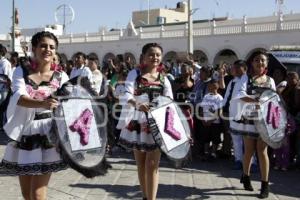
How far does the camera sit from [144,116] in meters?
4.98

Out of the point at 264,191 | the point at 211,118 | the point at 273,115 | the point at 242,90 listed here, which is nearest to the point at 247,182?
the point at 264,191

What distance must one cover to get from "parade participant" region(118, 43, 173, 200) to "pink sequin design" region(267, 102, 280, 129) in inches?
55.6

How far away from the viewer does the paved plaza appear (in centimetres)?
583

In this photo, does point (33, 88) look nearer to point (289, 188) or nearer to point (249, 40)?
point (289, 188)

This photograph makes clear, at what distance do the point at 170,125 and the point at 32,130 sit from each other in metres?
1.50

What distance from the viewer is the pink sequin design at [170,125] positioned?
480 centimetres

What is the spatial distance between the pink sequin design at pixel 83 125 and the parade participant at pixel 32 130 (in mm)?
209

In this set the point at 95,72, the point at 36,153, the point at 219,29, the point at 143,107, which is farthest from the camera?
the point at 219,29

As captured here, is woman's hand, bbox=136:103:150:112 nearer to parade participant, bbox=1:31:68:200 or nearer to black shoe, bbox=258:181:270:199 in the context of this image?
parade participant, bbox=1:31:68:200

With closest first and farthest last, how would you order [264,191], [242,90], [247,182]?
[242,90]
[264,191]
[247,182]

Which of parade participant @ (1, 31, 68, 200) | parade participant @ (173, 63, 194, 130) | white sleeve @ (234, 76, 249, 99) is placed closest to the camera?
parade participant @ (1, 31, 68, 200)

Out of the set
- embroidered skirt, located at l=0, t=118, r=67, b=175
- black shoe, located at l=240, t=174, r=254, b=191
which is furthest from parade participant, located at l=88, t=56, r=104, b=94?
embroidered skirt, located at l=0, t=118, r=67, b=175

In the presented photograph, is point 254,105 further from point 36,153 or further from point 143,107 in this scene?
point 36,153

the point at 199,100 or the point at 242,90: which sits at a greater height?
the point at 242,90
